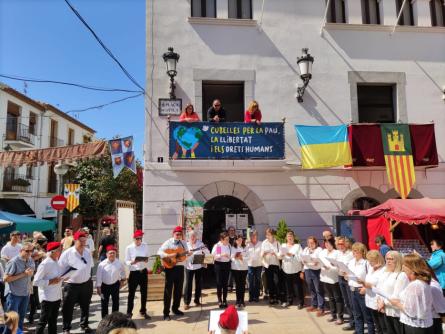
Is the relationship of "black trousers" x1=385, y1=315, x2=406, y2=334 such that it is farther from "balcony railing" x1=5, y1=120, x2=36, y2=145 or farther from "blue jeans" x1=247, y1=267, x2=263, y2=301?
"balcony railing" x1=5, y1=120, x2=36, y2=145

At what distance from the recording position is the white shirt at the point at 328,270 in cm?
689

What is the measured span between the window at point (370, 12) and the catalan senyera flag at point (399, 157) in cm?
390

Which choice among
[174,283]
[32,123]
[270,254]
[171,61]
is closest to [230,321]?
[174,283]

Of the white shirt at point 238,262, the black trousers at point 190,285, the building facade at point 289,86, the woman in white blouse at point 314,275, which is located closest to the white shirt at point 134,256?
the black trousers at point 190,285

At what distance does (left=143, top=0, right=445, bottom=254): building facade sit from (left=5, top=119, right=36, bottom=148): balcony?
56.8ft

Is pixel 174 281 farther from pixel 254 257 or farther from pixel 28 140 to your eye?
pixel 28 140

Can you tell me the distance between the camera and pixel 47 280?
5945mm

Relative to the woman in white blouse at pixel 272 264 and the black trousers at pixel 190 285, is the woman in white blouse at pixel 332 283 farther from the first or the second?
the black trousers at pixel 190 285

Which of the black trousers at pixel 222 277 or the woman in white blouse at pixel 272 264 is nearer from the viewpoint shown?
the black trousers at pixel 222 277

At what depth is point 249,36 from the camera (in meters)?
10.9

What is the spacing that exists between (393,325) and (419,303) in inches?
47.5

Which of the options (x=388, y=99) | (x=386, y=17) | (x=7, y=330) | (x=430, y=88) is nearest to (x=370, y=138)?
(x=388, y=99)

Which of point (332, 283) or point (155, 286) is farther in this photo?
point (155, 286)

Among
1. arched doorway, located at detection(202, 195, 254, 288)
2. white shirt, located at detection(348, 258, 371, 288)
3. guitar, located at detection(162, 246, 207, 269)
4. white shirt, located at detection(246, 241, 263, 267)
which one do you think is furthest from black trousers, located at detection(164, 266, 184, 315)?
white shirt, located at detection(348, 258, 371, 288)
